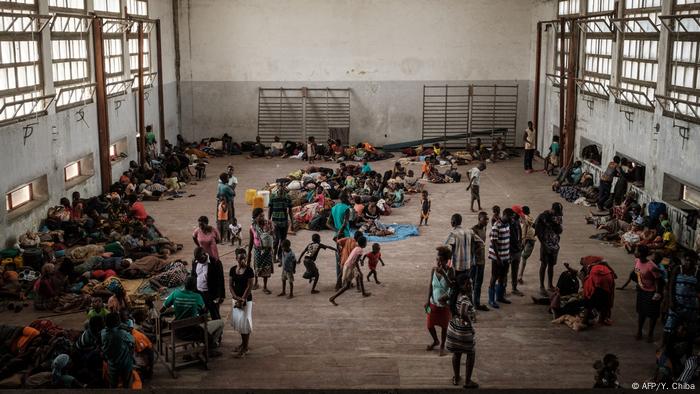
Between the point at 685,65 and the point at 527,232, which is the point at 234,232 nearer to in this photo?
the point at 527,232

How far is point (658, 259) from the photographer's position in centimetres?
1148

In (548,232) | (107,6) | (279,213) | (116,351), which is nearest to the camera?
(116,351)

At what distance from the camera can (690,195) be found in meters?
16.8

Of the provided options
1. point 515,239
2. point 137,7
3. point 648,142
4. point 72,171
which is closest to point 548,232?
point 515,239

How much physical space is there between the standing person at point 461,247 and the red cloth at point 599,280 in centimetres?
188

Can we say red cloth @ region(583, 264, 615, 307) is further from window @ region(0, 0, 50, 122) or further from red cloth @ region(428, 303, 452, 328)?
window @ region(0, 0, 50, 122)

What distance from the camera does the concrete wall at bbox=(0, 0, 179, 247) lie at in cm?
1559

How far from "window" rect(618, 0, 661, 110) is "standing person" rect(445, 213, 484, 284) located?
8.59 meters

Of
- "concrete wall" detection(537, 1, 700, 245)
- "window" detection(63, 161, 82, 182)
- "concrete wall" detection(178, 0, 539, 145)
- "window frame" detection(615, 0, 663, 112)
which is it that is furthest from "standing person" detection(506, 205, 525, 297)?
"concrete wall" detection(178, 0, 539, 145)

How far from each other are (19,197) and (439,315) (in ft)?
34.9

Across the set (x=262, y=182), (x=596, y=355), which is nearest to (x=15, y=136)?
(x=262, y=182)

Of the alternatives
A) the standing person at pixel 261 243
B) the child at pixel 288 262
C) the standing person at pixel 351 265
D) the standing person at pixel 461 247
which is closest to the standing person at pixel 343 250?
the standing person at pixel 351 265

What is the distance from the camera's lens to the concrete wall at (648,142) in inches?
634

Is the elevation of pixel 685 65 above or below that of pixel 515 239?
above
